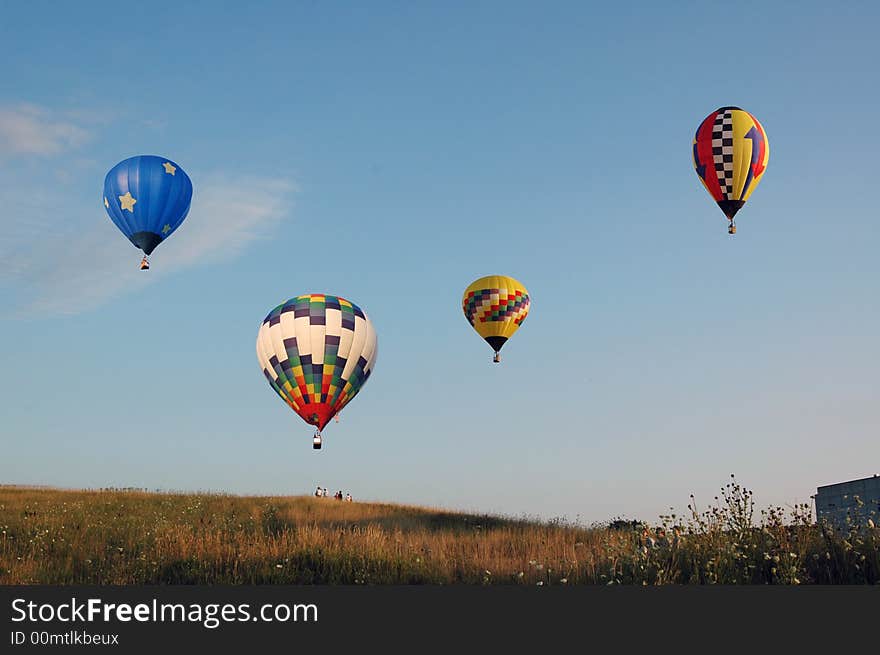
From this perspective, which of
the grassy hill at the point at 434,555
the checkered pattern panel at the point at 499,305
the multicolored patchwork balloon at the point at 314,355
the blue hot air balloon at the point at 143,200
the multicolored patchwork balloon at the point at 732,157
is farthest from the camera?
the checkered pattern panel at the point at 499,305

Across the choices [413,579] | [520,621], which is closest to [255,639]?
[520,621]

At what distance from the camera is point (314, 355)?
110 ft

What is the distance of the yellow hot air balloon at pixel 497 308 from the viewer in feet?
164

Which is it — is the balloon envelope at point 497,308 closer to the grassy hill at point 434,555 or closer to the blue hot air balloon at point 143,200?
the blue hot air balloon at point 143,200

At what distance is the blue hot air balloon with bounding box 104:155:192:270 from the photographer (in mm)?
35375

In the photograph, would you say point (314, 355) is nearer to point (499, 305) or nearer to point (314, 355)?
point (314, 355)

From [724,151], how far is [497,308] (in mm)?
16504

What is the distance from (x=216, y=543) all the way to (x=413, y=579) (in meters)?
4.62

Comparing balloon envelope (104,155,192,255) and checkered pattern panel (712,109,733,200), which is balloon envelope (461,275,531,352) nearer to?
checkered pattern panel (712,109,733,200)

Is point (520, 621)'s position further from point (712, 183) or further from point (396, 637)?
point (712, 183)

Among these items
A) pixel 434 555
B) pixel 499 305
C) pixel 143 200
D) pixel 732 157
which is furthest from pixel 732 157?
pixel 434 555

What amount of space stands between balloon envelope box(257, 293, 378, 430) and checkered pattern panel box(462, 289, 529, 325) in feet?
53.6

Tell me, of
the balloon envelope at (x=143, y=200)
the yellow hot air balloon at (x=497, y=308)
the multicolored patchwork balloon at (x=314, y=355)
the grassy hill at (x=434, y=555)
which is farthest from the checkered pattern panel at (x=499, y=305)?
the grassy hill at (x=434, y=555)

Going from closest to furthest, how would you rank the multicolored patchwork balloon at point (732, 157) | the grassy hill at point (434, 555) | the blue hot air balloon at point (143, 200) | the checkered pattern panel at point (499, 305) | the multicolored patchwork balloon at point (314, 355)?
the grassy hill at point (434, 555)
the multicolored patchwork balloon at point (314, 355)
the blue hot air balloon at point (143, 200)
the multicolored patchwork balloon at point (732, 157)
the checkered pattern panel at point (499, 305)
